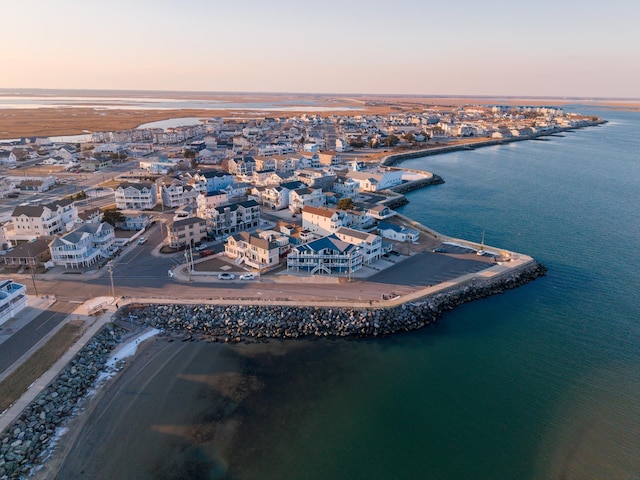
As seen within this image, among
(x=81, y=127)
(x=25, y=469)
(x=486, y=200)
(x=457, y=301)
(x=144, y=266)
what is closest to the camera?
(x=25, y=469)

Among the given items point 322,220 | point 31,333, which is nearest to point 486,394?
point 322,220

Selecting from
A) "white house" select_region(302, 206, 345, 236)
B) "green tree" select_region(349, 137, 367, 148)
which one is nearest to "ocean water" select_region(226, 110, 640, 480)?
"white house" select_region(302, 206, 345, 236)

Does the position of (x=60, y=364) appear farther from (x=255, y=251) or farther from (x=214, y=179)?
(x=214, y=179)

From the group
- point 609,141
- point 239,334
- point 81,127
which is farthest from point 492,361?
point 81,127

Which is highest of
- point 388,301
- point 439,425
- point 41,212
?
point 41,212

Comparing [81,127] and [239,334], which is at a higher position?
[81,127]

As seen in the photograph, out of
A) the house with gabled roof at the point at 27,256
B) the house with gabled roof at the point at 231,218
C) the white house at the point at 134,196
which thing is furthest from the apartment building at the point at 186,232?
the white house at the point at 134,196

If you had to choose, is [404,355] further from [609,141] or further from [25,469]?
[609,141]

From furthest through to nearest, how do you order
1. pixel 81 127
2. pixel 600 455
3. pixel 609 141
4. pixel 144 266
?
1. pixel 81 127
2. pixel 609 141
3. pixel 144 266
4. pixel 600 455
